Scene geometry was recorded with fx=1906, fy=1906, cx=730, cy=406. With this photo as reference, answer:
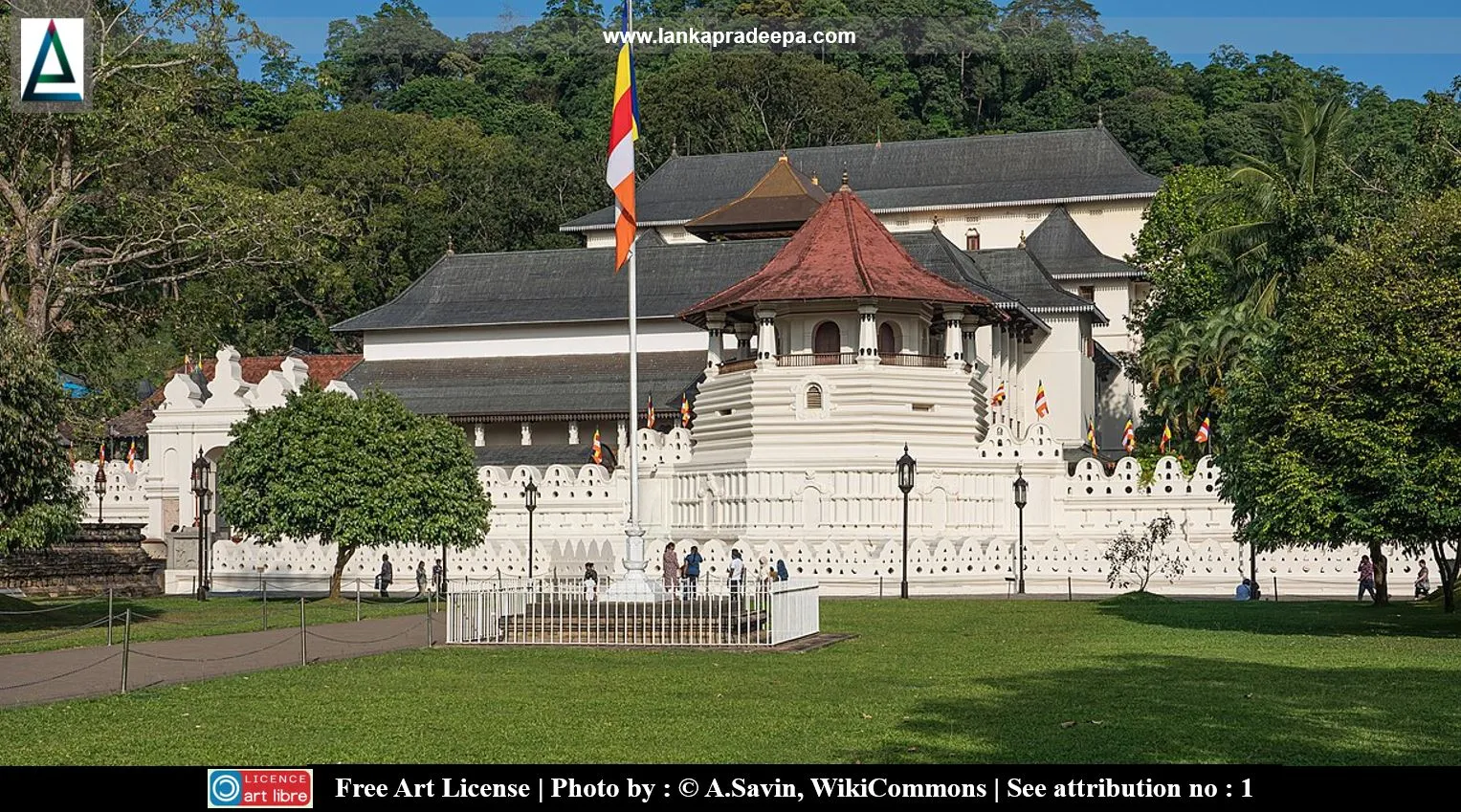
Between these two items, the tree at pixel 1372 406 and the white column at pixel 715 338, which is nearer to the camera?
the tree at pixel 1372 406

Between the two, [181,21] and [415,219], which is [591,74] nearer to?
[415,219]

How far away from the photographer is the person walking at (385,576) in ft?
138

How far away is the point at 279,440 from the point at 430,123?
62.8 m

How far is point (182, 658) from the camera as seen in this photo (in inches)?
854

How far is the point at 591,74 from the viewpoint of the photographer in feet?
395

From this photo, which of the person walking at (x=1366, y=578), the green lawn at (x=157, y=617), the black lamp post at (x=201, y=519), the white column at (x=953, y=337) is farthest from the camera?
the white column at (x=953, y=337)

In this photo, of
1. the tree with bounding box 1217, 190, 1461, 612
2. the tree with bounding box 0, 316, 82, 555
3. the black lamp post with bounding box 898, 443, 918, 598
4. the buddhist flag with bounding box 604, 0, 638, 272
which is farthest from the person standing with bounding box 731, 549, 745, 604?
the tree with bounding box 0, 316, 82, 555

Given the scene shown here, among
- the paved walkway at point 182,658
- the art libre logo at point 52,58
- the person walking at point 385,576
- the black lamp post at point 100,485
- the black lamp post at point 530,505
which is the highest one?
the art libre logo at point 52,58

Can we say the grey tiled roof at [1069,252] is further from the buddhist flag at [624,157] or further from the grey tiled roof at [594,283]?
the buddhist flag at [624,157]

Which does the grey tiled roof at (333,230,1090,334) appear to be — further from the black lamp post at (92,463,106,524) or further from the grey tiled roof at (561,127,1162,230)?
the black lamp post at (92,463,106,524)

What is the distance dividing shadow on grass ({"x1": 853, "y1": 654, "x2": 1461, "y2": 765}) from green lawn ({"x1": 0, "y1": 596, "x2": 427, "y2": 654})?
11647mm

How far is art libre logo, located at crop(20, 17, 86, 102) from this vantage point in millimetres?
34125
